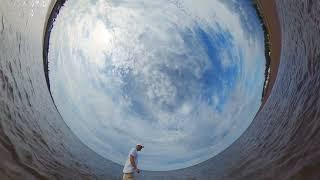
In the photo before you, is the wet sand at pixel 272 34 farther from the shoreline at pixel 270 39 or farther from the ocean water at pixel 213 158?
the ocean water at pixel 213 158

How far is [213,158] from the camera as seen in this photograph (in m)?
6.29

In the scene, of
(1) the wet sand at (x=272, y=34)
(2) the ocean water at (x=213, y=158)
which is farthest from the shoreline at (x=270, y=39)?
(2) the ocean water at (x=213, y=158)

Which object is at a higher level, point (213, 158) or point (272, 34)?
point (272, 34)

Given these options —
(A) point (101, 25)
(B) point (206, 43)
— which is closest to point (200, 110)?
(B) point (206, 43)

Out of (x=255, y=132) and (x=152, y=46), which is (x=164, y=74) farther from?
(x=255, y=132)

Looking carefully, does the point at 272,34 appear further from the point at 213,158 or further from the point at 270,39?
the point at 213,158

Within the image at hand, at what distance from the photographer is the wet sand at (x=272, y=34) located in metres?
5.55

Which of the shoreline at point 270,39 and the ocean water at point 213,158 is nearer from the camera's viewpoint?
the ocean water at point 213,158

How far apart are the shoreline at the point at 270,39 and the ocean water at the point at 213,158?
0.47 ft

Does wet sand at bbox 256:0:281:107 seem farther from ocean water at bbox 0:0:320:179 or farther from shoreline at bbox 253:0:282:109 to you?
ocean water at bbox 0:0:320:179

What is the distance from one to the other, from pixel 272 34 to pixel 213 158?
183cm

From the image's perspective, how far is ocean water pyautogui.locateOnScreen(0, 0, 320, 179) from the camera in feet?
14.0

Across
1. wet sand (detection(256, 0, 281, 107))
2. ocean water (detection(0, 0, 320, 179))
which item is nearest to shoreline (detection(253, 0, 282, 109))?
wet sand (detection(256, 0, 281, 107))

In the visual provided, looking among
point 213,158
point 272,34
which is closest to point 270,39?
point 272,34
